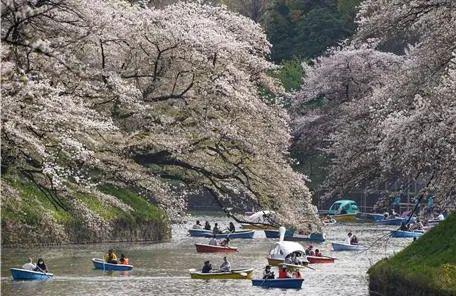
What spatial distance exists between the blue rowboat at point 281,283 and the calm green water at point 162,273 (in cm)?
40

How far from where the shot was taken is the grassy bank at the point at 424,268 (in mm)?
25703

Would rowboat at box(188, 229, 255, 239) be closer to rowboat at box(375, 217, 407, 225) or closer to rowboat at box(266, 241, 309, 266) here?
rowboat at box(266, 241, 309, 266)

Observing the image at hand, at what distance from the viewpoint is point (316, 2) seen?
92250 millimetres

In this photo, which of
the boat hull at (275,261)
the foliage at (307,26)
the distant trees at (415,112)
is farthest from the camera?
the foliage at (307,26)

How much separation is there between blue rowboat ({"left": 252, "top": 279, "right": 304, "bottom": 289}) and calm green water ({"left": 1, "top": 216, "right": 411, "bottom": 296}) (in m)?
0.40

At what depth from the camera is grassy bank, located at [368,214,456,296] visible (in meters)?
25.7

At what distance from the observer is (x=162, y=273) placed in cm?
4144

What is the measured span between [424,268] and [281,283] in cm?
1132

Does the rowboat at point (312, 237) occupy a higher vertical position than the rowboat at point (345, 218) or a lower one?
lower

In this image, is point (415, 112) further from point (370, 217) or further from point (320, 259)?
point (370, 217)

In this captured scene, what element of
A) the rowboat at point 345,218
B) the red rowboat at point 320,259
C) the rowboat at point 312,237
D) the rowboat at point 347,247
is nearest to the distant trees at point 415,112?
the red rowboat at point 320,259

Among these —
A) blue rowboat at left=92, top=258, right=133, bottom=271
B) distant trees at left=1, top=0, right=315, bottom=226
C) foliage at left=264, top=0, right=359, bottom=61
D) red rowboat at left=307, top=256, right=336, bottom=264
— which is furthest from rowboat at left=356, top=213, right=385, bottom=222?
blue rowboat at left=92, top=258, right=133, bottom=271

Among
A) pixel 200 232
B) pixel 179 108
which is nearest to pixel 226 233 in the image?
pixel 200 232

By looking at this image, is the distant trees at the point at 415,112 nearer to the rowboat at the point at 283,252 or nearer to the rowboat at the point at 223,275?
the rowboat at the point at 223,275
